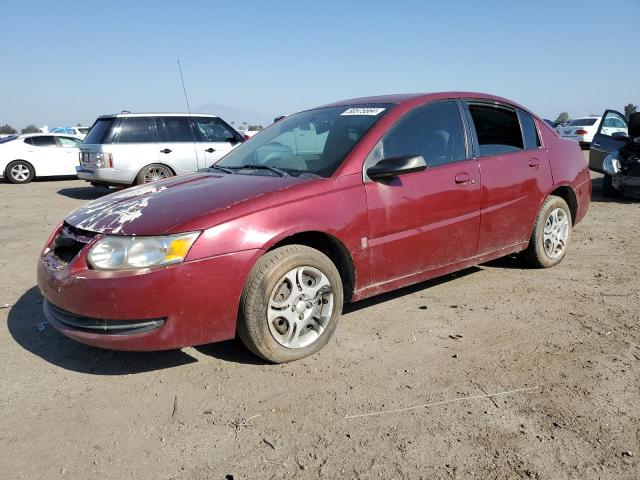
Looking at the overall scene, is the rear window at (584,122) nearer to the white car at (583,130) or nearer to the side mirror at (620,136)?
the white car at (583,130)

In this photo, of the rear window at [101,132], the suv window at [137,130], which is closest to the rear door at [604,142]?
the suv window at [137,130]

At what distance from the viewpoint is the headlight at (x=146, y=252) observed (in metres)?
2.76

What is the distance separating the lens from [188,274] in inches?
109

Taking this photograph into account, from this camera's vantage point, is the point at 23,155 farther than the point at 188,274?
Yes

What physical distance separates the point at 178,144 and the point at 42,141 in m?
6.34

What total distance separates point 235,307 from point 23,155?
1388 cm

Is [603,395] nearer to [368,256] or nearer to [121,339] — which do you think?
[368,256]

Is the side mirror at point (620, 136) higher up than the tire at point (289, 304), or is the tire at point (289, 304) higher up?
the side mirror at point (620, 136)

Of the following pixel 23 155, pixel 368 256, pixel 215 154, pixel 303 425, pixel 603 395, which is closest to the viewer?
pixel 303 425

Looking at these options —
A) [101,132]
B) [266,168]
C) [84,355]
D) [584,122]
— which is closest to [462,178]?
[266,168]

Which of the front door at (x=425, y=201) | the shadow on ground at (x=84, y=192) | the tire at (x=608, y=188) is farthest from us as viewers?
the shadow on ground at (x=84, y=192)

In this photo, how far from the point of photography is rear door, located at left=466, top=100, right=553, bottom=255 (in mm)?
4199

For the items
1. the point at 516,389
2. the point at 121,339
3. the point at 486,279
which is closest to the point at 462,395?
the point at 516,389

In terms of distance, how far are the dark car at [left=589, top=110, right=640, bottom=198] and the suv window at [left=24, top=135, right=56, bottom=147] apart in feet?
44.1
